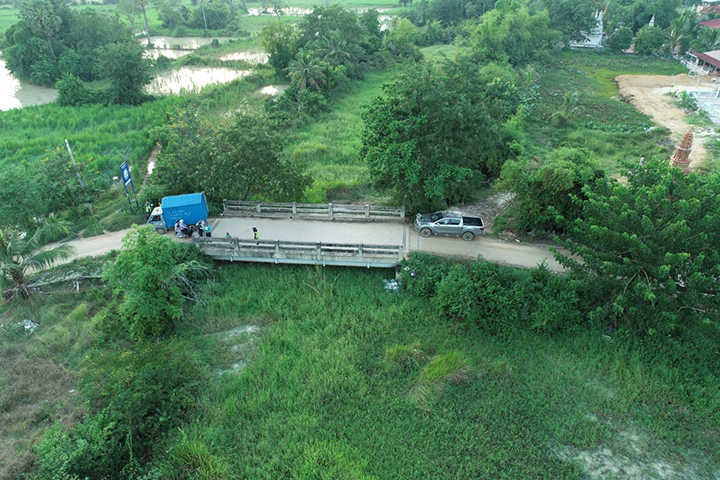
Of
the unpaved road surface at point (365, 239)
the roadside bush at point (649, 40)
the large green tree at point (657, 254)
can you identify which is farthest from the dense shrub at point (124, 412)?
the roadside bush at point (649, 40)

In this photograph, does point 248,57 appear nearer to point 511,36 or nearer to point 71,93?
point 71,93

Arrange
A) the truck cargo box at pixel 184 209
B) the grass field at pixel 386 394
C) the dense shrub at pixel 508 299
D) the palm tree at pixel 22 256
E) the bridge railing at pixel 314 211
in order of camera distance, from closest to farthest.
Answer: the grass field at pixel 386 394, the dense shrub at pixel 508 299, the palm tree at pixel 22 256, the truck cargo box at pixel 184 209, the bridge railing at pixel 314 211

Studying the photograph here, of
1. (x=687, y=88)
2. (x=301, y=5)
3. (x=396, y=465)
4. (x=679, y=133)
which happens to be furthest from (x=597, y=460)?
(x=301, y=5)

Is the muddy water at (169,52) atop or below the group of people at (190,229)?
atop

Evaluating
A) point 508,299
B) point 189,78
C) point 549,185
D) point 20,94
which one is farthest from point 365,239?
point 20,94

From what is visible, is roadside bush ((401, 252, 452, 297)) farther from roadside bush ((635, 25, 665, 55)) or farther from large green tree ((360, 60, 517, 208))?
roadside bush ((635, 25, 665, 55))

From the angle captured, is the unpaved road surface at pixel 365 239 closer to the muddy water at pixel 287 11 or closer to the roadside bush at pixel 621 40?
the roadside bush at pixel 621 40
